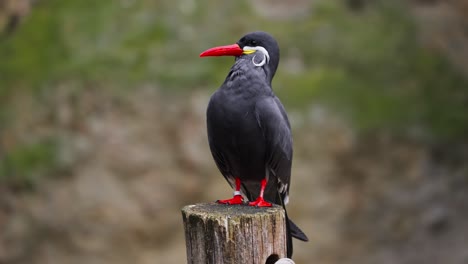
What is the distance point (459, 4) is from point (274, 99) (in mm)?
4495

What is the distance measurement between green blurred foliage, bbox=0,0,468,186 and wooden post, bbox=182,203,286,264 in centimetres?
368

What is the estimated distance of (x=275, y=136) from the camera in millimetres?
3811

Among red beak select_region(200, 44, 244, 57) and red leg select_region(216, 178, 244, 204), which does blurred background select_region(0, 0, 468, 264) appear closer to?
red leg select_region(216, 178, 244, 204)

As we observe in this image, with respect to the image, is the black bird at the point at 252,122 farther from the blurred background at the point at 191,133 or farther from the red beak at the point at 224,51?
the blurred background at the point at 191,133

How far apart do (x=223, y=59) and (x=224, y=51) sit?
11.1ft

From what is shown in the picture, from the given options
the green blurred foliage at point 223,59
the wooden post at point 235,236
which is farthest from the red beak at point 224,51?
the green blurred foliage at point 223,59

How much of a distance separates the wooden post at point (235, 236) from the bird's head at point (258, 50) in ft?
2.76

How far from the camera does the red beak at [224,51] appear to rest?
387cm

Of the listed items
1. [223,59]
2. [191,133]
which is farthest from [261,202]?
[223,59]

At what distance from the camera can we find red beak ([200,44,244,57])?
3.87 meters

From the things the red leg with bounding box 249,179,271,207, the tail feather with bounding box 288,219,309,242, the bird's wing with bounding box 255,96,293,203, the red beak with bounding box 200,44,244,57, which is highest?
the red beak with bounding box 200,44,244,57

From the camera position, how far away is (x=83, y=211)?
22.9 feet

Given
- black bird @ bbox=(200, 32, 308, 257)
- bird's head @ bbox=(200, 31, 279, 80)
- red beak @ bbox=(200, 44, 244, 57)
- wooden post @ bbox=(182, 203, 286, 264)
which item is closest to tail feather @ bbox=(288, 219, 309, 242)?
black bird @ bbox=(200, 32, 308, 257)

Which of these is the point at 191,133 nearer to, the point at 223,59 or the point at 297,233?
the point at 223,59
